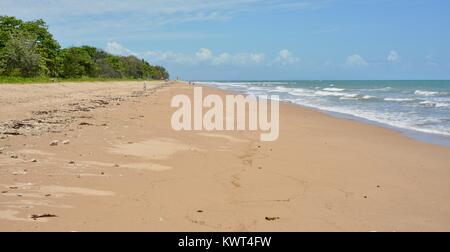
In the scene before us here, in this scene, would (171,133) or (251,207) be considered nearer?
(251,207)

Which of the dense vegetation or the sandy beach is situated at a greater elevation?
the dense vegetation

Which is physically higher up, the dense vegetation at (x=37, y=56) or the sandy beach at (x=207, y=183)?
the dense vegetation at (x=37, y=56)

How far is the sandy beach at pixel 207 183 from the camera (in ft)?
13.0

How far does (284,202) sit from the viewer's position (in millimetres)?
4672

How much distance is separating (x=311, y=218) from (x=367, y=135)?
7.84 metres

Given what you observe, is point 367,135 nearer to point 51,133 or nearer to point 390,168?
point 390,168

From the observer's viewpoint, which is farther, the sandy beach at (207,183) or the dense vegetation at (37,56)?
the dense vegetation at (37,56)

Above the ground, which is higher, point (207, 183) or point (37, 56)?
point (37, 56)

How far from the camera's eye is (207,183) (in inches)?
210

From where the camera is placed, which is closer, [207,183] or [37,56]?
[207,183]

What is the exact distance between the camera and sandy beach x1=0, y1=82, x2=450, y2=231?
3955 millimetres

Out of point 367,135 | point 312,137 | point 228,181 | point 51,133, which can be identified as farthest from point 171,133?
point 367,135
